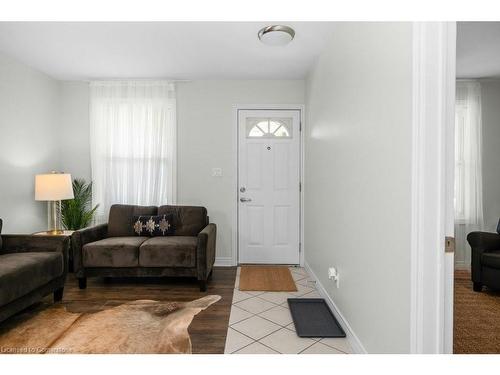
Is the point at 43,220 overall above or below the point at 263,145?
below

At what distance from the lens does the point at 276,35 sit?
9.09ft

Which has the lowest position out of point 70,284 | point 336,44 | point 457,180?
point 70,284

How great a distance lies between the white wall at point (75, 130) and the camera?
4.19m

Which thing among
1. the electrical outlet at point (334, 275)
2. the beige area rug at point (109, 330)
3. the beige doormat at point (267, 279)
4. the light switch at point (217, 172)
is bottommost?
the beige area rug at point (109, 330)

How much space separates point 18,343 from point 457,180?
4719mm

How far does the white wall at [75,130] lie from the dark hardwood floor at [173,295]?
1.46m

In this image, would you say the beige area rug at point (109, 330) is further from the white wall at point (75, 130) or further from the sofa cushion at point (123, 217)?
the white wall at point (75, 130)

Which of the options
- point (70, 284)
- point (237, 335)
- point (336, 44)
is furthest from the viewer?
point (70, 284)

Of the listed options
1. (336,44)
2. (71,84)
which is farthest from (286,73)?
(71,84)

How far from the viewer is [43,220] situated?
3.97 meters

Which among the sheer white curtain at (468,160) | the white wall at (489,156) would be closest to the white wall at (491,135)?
the white wall at (489,156)

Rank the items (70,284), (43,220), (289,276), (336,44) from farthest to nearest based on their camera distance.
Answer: (43,220)
(289,276)
(70,284)
(336,44)

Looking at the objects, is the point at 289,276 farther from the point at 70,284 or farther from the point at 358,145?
the point at 70,284

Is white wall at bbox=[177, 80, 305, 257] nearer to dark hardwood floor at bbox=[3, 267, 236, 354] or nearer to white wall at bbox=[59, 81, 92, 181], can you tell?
dark hardwood floor at bbox=[3, 267, 236, 354]
